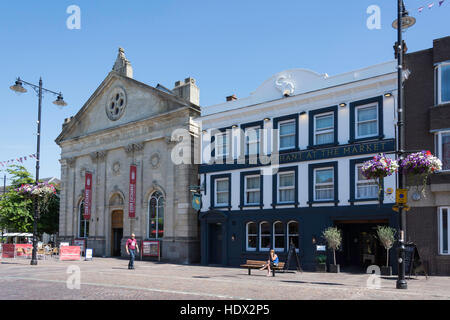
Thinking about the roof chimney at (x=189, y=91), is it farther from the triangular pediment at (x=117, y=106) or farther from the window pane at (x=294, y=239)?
the window pane at (x=294, y=239)

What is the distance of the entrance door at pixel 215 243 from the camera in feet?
92.0

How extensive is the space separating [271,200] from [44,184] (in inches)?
536

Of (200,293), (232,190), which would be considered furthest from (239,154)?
(200,293)

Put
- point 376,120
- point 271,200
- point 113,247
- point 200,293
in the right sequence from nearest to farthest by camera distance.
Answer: point 200,293, point 376,120, point 271,200, point 113,247

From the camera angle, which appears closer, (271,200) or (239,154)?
(271,200)

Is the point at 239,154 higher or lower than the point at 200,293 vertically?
higher

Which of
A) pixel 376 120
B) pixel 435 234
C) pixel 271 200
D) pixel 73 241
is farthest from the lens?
pixel 73 241

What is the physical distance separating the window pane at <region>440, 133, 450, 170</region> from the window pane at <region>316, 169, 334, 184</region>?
207 inches

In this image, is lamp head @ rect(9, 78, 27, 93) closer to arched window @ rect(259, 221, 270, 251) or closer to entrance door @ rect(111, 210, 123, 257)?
entrance door @ rect(111, 210, 123, 257)

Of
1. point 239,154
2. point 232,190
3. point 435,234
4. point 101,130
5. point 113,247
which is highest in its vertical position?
point 101,130

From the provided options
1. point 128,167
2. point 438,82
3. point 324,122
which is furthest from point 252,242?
point 438,82

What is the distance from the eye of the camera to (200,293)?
1366 centimetres

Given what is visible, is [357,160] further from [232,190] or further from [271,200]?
[232,190]

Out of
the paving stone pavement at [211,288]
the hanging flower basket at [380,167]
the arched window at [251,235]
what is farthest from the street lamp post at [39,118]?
the hanging flower basket at [380,167]
